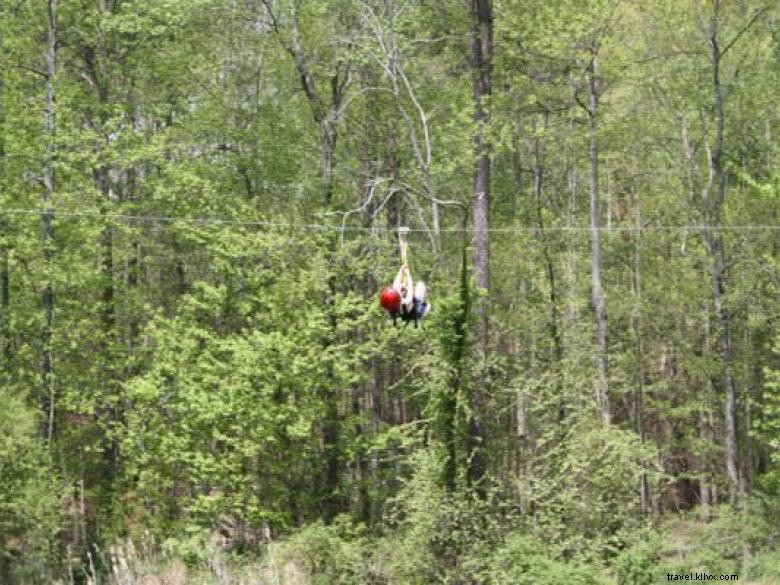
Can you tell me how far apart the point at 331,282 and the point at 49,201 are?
5544 millimetres

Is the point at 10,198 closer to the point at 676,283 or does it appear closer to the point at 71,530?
the point at 71,530

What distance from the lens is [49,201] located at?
1878 centimetres

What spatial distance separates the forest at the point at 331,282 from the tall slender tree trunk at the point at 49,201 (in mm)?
86

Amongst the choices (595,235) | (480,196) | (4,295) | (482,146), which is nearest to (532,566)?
(480,196)

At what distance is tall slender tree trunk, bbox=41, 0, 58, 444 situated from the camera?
62.1ft

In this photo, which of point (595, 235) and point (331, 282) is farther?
point (331, 282)

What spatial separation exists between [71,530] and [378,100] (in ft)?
38.5

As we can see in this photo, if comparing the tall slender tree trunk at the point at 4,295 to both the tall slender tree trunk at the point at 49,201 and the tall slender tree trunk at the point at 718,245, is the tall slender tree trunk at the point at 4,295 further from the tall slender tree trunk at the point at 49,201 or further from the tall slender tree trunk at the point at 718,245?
the tall slender tree trunk at the point at 718,245

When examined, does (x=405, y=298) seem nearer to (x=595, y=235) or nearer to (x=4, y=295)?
(x=595, y=235)

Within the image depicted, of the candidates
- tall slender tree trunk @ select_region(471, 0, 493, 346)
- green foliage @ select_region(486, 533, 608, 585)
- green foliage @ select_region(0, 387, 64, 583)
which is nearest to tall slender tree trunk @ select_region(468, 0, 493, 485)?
tall slender tree trunk @ select_region(471, 0, 493, 346)

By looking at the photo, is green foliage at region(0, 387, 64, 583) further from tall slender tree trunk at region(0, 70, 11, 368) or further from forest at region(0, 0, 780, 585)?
tall slender tree trunk at region(0, 70, 11, 368)

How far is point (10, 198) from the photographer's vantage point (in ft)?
62.1

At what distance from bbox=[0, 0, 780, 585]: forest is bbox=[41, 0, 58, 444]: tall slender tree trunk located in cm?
9

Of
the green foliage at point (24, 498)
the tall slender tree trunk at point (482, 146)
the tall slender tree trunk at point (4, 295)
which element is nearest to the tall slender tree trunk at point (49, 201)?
the tall slender tree trunk at point (4, 295)
